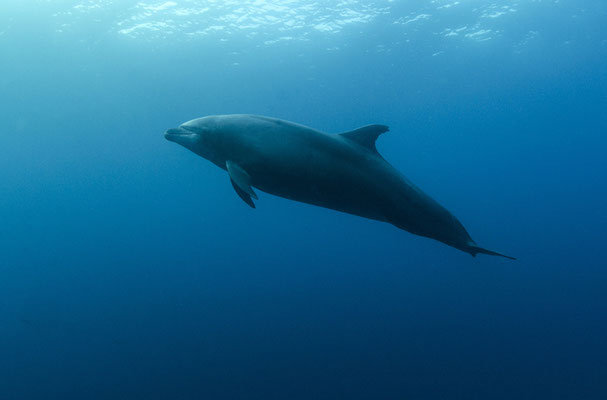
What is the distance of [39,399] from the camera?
14477 mm

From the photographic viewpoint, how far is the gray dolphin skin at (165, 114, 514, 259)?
199 inches

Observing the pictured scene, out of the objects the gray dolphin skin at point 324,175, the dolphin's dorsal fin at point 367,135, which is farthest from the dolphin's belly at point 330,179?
the dolphin's dorsal fin at point 367,135

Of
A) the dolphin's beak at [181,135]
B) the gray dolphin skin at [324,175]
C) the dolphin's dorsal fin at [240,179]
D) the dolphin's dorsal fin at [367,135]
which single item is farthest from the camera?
the dolphin's beak at [181,135]

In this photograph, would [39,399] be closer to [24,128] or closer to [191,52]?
[191,52]

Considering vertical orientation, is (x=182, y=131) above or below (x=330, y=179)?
above

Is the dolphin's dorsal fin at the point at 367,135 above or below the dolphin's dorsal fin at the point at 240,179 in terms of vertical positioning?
above

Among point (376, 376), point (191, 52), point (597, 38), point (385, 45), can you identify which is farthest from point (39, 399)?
point (597, 38)

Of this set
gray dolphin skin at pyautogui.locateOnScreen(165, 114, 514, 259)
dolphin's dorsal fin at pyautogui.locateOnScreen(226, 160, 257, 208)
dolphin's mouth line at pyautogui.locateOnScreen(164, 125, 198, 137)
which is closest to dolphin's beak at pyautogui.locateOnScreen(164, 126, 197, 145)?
dolphin's mouth line at pyautogui.locateOnScreen(164, 125, 198, 137)

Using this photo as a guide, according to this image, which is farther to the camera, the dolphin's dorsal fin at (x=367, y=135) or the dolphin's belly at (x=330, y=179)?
the dolphin's dorsal fin at (x=367, y=135)

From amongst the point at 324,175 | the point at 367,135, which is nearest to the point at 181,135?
the point at 324,175

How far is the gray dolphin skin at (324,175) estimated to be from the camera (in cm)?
505

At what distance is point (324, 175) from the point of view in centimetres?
503

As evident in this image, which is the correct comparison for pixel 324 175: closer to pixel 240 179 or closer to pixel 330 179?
pixel 330 179

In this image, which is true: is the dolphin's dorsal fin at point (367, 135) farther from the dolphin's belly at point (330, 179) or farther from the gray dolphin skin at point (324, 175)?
the dolphin's belly at point (330, 179)
